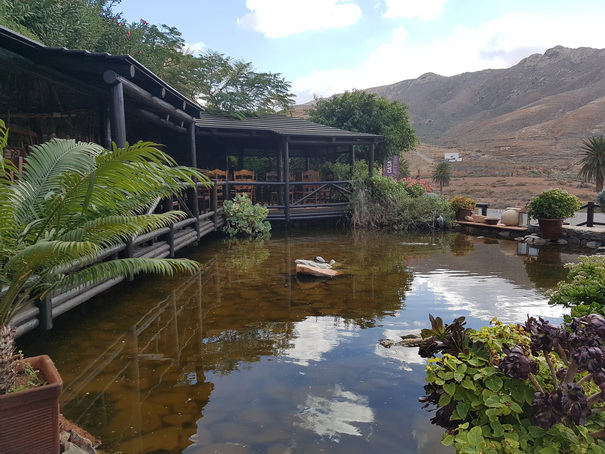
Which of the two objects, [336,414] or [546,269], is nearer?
[336,414]

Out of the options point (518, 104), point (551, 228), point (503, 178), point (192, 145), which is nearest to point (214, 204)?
point (192, 145)

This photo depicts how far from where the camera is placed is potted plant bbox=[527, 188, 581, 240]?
1152 centimetres

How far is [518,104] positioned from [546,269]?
82230 mm

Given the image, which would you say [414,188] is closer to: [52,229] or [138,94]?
[138,94]

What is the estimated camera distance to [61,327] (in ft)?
16.1

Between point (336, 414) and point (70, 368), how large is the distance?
2.36m

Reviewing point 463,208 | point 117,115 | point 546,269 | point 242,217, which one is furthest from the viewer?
point 463,208

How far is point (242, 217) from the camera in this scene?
499 inches

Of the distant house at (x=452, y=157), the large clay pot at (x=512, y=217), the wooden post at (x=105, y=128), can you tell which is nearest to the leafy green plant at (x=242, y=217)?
the wooden post at (x=105, y=128)

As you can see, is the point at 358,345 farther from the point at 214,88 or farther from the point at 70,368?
the point at 214,88

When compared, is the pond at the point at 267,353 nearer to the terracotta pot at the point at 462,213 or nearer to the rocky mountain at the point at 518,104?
the terracotta pot at the point at 462,213

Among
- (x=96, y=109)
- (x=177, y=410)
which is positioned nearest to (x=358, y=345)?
(x=177, y=410)

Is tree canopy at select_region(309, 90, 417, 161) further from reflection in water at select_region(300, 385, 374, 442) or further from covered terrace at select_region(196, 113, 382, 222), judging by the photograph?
reflection in water at select_region(300, 385, 374, 442)

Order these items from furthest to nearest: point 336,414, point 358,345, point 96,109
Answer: point 96,109
point 358,345
point 336,414
